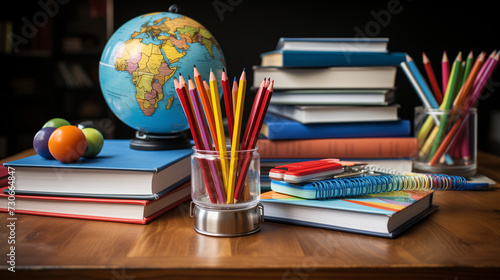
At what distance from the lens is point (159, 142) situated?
0.98 meters

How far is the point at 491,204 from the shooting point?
0.89 meters

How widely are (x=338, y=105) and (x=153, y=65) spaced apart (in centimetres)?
47

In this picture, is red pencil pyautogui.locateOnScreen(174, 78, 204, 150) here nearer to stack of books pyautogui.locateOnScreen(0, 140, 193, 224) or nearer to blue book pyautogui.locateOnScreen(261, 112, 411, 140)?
stack of books pyautogui.locateOnScreen(0, 140, 193, 224)

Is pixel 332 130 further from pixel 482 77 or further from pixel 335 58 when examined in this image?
pixel 482 77

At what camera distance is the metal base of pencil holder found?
69 cm

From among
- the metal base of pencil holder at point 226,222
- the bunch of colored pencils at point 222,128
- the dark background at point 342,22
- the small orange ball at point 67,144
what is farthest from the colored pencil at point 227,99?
the dark background at point 342,22

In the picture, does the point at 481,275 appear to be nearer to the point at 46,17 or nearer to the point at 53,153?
the point at 53,153

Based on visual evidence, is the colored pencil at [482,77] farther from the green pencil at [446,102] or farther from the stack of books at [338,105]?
the stack of books at [338,105]

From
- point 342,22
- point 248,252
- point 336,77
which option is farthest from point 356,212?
point 342,22

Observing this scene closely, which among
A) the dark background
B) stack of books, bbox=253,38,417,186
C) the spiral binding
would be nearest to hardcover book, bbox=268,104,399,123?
stack of books, bbox=253,38,417,186

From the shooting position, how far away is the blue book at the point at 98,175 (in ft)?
2.54

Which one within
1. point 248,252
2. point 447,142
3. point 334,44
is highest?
point 334,44

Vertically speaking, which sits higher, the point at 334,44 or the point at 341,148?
the point at 334,44

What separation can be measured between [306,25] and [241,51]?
0.87 feet
